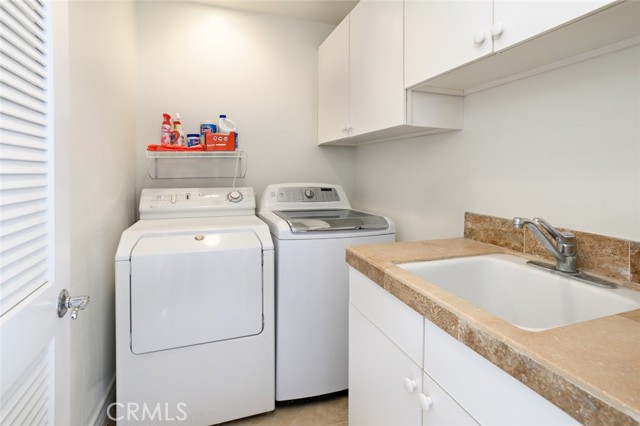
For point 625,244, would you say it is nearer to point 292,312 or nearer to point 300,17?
point 292,312

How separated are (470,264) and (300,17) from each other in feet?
7.58

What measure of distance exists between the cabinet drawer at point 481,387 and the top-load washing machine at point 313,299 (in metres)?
0.98

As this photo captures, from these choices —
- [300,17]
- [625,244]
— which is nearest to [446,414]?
[625,244]

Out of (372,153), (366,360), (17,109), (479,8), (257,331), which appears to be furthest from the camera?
(372,153)

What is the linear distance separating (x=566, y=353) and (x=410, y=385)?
45 centimetres

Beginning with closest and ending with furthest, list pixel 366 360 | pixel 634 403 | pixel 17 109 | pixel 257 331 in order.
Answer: pixel 634 403
pixel 17 109
pixel 366 360
pixel 257 331

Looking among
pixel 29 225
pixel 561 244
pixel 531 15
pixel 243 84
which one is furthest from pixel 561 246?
pixel 243 84

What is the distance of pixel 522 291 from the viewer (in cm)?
114

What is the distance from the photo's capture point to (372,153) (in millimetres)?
2516

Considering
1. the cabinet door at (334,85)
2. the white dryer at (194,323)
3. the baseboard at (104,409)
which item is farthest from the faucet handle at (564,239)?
the baseboard at (104,409)

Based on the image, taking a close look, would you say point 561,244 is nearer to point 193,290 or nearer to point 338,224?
point 338,224

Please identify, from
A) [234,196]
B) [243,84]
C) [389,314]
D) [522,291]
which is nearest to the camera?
[389,314]

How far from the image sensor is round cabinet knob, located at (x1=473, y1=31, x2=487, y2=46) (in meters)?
1.05

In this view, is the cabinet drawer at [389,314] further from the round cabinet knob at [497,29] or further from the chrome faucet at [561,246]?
the round cabinet knob at [497,29]
